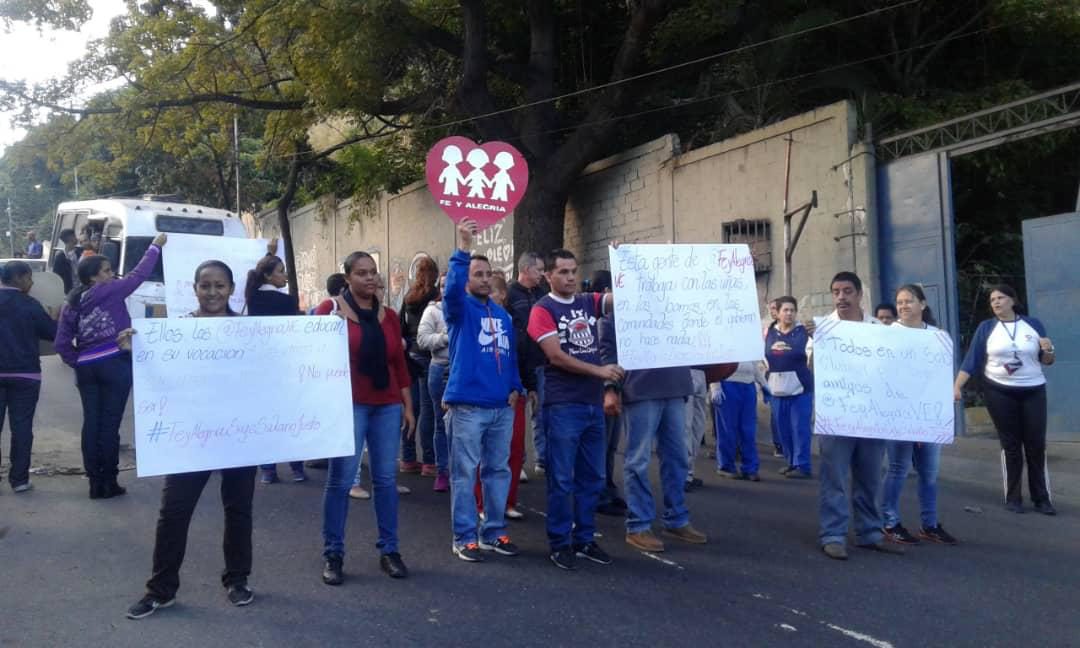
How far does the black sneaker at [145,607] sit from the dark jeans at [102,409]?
275 cm

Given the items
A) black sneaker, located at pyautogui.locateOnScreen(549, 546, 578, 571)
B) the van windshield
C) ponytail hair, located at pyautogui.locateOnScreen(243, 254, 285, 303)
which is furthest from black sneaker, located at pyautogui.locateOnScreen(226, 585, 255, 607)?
the van windshield

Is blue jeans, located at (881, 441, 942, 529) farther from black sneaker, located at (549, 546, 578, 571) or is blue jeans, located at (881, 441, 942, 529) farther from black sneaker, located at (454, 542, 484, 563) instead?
black sneaker, located at (454, 542, 484, 563)

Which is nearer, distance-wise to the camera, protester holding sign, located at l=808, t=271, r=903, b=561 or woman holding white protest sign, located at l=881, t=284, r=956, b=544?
protester holding sign, located at l=808, t=271, r=903, b=561

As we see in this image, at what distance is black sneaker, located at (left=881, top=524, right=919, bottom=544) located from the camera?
6137mm

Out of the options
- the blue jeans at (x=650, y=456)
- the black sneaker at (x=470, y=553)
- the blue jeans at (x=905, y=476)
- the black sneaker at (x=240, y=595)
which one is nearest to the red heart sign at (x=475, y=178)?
the blue jeans at (x=650, y=456)

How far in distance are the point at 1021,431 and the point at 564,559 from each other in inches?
167

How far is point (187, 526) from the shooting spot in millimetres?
4473

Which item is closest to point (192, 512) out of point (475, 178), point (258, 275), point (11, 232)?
point (258, 275)

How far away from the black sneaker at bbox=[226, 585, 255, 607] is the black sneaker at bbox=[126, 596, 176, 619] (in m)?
0.30

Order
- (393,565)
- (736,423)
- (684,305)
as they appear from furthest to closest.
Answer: (736,423) < (684,305) < (393,565)

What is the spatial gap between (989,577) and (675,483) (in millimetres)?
1924

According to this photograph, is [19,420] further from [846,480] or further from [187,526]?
[846,480]

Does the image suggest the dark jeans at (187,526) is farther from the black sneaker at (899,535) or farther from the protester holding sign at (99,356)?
the black sneaker at (899,535)

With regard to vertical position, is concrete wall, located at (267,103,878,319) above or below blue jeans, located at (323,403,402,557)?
above
